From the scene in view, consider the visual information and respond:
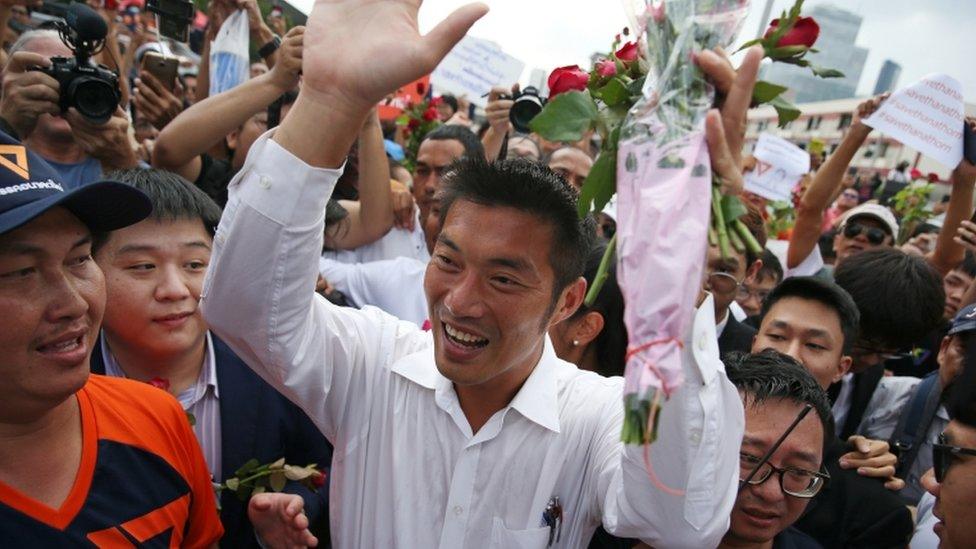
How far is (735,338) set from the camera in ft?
11.2

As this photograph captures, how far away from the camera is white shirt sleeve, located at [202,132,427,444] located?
4.75 feet

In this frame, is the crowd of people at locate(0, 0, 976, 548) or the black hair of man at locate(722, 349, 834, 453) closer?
the crowd of people at locate(0, 0, 976, 548)

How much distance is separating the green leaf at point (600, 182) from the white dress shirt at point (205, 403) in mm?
1336

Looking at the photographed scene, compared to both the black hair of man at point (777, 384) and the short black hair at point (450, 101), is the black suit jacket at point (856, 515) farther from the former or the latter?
the short black hair at point (450, 101)

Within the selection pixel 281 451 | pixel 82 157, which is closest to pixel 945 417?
pixel 281 451

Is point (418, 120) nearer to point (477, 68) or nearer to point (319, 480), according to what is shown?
point (477, 68)

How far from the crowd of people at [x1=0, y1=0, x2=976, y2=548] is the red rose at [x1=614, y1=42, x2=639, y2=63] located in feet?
0.81

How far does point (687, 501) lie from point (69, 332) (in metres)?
1.30

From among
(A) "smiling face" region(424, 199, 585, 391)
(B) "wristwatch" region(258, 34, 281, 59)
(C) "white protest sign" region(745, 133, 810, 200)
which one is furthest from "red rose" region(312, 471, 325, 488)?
(C) "white protest sign" region(745, 133, 810, 200)

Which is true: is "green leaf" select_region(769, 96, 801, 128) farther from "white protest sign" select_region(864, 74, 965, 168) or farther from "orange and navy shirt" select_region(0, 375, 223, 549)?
"white protest sign" select_region(864, 74, 965, 168)

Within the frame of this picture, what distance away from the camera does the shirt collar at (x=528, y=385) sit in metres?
1.83

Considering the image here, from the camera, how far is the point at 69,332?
4.78ft

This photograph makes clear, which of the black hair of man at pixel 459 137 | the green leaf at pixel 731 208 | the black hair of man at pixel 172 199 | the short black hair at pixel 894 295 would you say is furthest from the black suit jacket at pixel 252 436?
the short black hair at pixel 894 295

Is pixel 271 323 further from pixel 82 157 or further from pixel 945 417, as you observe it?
pixel 945 417
